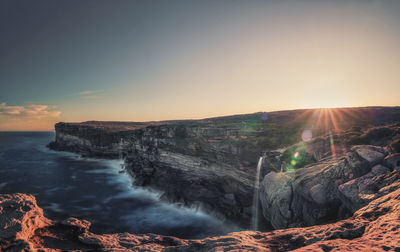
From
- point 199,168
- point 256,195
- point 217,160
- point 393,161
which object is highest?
point 393,161

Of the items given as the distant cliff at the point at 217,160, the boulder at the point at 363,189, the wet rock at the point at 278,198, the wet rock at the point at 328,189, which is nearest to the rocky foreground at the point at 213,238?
the boulder at the point at 363,189

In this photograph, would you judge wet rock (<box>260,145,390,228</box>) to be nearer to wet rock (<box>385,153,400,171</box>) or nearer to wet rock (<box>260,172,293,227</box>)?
wet rock (<box>260,172,293,227</box>)

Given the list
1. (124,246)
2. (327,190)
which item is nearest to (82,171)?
(124,246)

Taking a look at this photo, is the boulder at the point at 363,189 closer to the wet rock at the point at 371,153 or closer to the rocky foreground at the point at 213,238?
the wet rock at the point at 371,153

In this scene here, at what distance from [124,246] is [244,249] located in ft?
13.0

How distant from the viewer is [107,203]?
26.1m

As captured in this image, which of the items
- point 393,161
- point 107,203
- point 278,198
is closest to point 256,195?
point 278,198

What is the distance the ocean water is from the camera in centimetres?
1970

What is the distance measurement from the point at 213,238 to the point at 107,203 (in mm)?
25517

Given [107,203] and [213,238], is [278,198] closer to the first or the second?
[213,238]

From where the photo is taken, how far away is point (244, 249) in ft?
16.2

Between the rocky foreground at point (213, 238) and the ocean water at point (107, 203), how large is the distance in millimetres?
14012

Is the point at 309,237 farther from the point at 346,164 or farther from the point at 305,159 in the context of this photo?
the point at 305,159

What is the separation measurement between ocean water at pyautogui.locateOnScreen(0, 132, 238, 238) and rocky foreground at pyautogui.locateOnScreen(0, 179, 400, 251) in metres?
14.0
